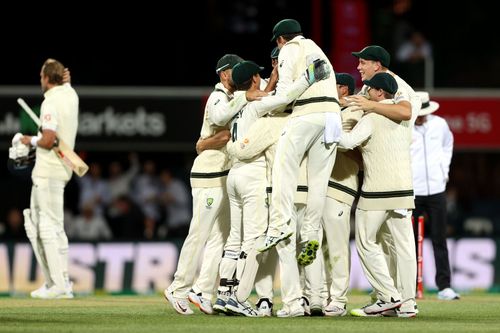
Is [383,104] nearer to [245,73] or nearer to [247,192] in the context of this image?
[245,73]

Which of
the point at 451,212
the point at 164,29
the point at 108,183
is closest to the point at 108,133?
the point at 108,183

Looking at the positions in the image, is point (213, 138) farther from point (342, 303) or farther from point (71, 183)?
point (71, 183)

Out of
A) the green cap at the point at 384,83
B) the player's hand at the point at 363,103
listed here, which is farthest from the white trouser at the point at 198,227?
the green cap at the point at 384,83

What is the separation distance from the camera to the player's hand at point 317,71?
11352 mm

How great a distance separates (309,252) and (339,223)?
0.81m

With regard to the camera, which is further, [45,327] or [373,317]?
[373,317]

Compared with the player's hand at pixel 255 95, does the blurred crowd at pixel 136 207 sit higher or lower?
lower

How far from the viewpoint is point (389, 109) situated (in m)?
11.7

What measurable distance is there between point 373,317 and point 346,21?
10729 mm

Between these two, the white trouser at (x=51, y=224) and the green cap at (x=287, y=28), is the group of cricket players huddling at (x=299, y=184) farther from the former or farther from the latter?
the white trouser at (x=51, y=224)

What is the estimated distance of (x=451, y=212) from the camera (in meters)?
21.8

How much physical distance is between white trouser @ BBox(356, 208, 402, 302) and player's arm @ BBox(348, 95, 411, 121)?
87 centimetres

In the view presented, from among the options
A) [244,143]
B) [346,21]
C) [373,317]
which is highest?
[346,21]

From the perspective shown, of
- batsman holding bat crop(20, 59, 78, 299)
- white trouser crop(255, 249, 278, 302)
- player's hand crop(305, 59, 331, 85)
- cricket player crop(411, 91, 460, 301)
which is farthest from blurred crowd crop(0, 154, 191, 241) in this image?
player's hand crop(305, 59, 331, 85)
